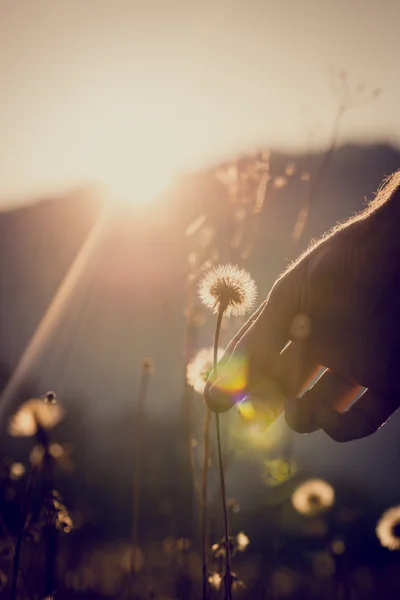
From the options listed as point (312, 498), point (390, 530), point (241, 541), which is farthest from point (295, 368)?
point (312, 498)

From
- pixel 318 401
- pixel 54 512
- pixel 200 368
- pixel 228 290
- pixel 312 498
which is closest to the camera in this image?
pixel 318 401

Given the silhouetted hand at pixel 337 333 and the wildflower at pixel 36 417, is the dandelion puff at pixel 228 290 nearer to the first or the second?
the silhouetted hand at pixel 337 333

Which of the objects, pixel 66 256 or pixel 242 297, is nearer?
pixel 242 297

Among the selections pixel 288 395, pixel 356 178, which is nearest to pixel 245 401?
pixel 288 395

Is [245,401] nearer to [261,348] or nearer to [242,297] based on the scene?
[261,348]

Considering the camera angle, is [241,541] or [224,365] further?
[241,541]

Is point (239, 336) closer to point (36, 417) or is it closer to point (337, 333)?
point (337, 333)

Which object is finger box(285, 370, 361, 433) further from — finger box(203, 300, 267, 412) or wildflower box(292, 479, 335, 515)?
wildflower box(292, 479, 335, 515)
